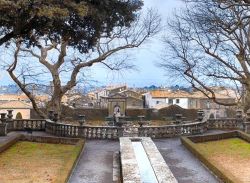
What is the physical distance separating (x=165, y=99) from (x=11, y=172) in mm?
66662

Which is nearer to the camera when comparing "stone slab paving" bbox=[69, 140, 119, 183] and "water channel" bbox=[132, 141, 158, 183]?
"water channel" bbox=[132, 141, 158, 183]

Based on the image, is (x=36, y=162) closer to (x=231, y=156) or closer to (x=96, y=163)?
(x=96, y=163)

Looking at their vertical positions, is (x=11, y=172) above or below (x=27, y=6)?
below

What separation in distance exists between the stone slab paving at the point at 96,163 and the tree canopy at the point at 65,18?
445 centimetres

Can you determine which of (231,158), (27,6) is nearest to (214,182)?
(231,158)

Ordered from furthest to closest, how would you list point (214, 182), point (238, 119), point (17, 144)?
1. point (238, 119)
2. point (17, 144)
3. point (214, 182)

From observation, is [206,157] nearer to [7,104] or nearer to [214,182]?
[214,182]

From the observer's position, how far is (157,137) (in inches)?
907

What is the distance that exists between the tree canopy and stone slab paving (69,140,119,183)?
14.6 ft

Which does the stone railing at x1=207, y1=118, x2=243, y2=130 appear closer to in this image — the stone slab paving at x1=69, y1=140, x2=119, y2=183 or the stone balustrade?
the stone balustrade

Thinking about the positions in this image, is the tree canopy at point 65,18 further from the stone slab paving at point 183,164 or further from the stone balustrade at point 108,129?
the stone balustrade at point 108,129

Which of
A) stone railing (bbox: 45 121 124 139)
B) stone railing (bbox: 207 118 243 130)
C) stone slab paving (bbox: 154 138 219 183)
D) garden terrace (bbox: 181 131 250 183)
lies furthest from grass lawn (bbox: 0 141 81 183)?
stone railing (bbox: 207 118 243 130)

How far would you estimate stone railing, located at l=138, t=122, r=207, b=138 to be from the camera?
22828 mm

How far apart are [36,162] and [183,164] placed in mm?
5468
